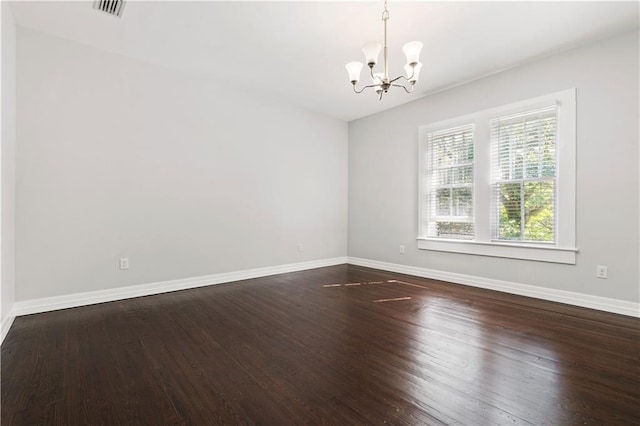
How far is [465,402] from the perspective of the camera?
157 cm

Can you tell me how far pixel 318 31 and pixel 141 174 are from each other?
8.41ft

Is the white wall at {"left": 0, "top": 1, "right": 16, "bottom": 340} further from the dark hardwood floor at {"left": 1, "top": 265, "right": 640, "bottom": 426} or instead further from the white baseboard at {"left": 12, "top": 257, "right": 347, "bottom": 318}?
the dark hardwood floor at {"left": 1, "top": 265, "right": 640, "bottom": 426}

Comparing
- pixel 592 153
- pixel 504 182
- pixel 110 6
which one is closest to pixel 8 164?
pixel 110 6

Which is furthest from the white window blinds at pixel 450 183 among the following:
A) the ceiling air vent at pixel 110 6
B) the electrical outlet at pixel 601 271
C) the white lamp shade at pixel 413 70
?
the ceiling air vent at pixel 110 6

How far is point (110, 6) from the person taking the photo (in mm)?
2631

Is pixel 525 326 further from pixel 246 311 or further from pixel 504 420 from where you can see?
pixel 246 311

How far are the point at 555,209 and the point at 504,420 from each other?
284cm

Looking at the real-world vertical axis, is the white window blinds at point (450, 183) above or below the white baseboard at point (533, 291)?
above

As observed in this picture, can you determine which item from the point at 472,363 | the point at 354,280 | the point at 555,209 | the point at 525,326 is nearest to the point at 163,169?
the point at 354,280

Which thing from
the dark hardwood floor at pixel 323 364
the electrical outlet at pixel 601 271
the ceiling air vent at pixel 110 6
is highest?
the ceiling air vent at pixel 110 6

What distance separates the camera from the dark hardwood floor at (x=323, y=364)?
1496mm

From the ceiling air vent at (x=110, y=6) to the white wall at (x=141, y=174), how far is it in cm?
81

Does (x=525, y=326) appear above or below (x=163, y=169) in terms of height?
below

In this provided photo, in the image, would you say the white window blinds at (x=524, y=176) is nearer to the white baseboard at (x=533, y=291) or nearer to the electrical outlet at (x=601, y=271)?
the electrical outlet at (x=601, y=271)
